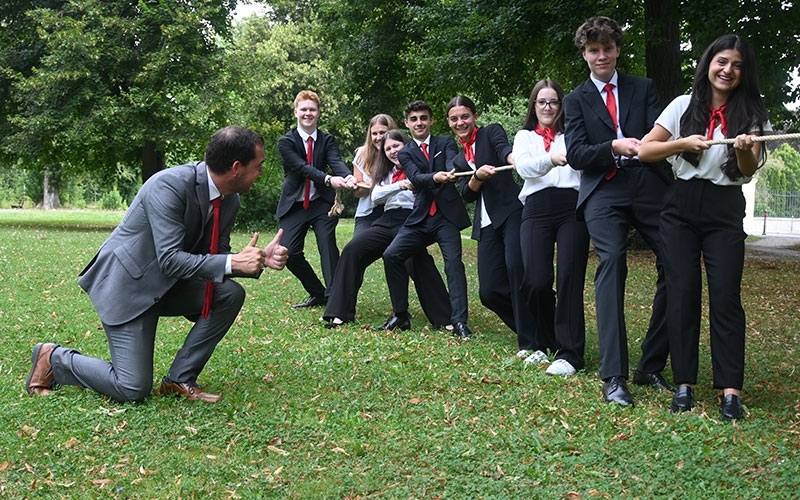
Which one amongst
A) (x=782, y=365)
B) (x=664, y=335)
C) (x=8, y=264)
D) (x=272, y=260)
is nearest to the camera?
(x=272, y=260)

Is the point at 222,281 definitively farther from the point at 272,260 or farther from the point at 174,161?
the point at 174,161

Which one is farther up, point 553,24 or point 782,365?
point 553,24

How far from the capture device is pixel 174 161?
1361 inches

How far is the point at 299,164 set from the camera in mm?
10477

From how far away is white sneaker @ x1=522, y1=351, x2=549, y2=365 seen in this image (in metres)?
7.24

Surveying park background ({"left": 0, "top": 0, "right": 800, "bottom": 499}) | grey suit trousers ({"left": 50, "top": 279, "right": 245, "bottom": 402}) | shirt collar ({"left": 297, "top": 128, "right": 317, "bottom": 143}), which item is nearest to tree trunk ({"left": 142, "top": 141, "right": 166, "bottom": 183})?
park background ({"left": 0, "top": 0, "right": 800, "bottom": 499})

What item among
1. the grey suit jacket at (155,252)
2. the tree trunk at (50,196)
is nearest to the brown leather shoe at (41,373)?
the grey suit jacket at (155,252)

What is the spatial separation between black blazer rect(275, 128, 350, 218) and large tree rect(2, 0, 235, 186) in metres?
17.9

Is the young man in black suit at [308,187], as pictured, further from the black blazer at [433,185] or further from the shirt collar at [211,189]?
the shirt collar at [211,189]

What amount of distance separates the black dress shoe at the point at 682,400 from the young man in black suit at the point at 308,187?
5.41 meters

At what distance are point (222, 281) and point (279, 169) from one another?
3624cm

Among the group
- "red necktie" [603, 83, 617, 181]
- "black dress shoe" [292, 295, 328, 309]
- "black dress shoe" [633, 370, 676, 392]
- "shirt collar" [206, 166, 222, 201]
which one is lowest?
"black dress shoe" [292, 295, 328, 309]

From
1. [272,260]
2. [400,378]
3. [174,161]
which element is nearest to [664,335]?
[400,378]

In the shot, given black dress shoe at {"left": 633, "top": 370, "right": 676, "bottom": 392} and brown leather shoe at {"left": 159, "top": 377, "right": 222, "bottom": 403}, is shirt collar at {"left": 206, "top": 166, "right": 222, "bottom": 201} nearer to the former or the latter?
brown leather shoe at {"left": 159, "top": 377, "right": 222, "bottom": 403}
